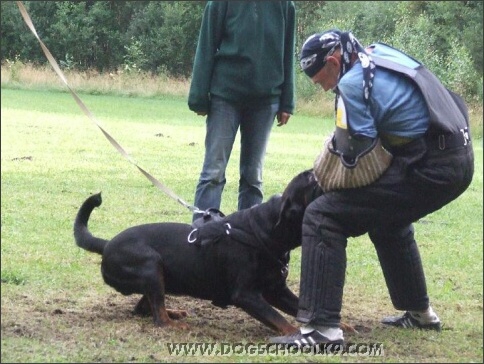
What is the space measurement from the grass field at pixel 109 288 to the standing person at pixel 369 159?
0.41 metres

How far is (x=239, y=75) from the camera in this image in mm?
6469

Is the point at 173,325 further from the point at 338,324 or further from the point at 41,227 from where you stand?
the point at 41,227

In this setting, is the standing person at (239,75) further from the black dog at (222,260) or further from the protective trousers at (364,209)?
the protective trousers at (364,209)

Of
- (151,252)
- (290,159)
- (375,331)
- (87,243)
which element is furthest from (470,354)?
(290,159)

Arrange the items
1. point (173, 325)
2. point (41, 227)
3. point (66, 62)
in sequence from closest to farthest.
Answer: point (173, 325) < point (66, 62) < point (41, 227)

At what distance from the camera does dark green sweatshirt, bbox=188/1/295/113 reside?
644 cm

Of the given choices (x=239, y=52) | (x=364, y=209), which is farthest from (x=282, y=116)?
(x=364, y=209)

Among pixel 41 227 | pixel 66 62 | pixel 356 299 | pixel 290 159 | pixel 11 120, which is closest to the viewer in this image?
pixel 11 120

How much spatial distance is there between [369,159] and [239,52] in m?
2.00

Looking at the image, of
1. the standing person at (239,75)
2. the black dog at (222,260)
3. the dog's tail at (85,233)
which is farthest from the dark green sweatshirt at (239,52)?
the black dog at (222,260)

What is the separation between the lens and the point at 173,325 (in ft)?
17.4

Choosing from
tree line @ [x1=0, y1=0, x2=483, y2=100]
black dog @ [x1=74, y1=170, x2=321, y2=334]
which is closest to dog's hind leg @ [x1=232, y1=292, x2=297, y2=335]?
black dog @ [x1=74, y1=170, x2=321, y2=334]

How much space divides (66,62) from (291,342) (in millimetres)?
2170

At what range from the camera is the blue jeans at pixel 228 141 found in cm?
659
